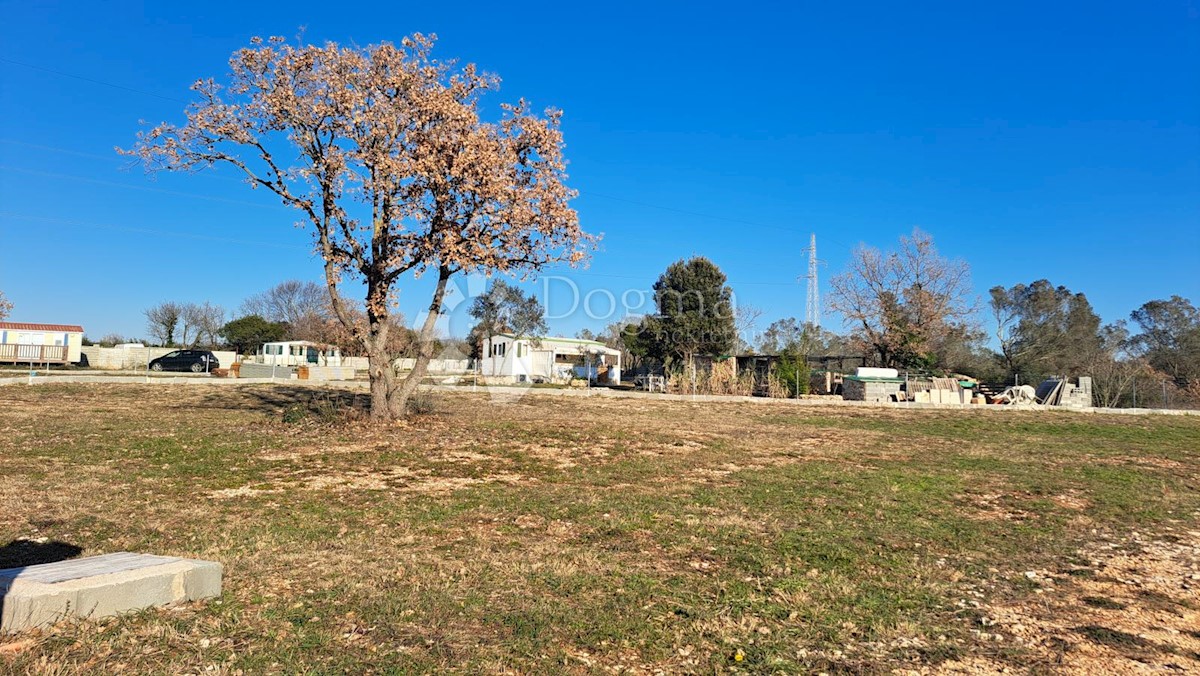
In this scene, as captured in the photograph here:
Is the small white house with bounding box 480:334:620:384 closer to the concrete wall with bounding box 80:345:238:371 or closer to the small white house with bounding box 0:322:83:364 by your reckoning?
the concrete wall with bounding box 80:345:238:371

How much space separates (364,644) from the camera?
11.6 ft

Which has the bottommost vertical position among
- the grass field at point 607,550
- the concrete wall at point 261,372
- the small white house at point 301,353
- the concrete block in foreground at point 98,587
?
the grass field at point 607,550

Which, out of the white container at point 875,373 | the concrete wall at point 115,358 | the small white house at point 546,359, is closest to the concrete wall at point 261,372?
the concrete wall at point 115,358

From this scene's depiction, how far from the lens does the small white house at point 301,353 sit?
57188mm

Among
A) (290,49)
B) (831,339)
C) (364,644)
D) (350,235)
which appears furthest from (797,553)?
(831,339)

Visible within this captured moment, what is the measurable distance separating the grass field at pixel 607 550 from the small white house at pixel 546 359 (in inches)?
1282

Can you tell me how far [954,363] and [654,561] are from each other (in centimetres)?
4623

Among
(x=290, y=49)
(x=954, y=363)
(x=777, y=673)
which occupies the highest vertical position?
(x=290, y=49)

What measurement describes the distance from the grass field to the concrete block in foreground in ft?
0.38

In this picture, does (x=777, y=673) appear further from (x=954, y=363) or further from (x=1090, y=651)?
(x=954, y=363)

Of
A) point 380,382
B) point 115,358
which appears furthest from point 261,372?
point 380,382

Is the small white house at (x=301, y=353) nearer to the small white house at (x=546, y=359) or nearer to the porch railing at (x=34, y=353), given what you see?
the porch railing at (x=34, y=353)

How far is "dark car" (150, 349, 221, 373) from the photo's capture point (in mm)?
40188

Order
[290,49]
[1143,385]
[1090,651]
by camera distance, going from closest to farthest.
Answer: [1090,651], [290,49], [1143,385]
